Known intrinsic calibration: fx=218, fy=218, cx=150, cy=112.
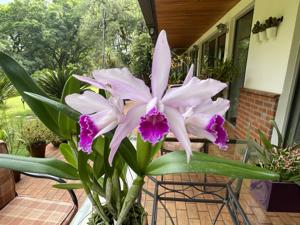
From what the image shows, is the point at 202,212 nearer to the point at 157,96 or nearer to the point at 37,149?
the point at 157,96

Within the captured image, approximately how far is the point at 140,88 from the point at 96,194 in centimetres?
36

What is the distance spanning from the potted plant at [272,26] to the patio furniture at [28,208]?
2.62 m

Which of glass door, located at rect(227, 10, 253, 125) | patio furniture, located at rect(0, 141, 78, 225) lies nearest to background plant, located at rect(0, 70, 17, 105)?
patio furniture, located at rect(0, 141, 78, 225)

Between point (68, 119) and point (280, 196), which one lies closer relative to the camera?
point (68, 119)

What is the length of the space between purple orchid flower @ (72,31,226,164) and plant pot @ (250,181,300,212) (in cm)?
129

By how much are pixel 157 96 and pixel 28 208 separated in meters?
1.40

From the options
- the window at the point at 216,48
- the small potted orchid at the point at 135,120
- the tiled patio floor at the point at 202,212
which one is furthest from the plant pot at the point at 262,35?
the small potted orchid at the point at 135,120

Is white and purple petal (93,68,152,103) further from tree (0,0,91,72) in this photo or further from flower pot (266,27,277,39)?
tree (0,0,91,72)

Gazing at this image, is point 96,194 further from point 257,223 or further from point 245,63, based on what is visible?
point 245,63

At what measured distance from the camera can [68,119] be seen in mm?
555

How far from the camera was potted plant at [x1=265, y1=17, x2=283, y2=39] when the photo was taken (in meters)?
2.43

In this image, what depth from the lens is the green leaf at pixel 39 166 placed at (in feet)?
1.67

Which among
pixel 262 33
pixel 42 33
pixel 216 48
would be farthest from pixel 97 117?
pixel 42 33

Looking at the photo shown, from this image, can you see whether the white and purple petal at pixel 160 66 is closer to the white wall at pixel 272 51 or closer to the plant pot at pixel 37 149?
the white wall at pixel 272 51
